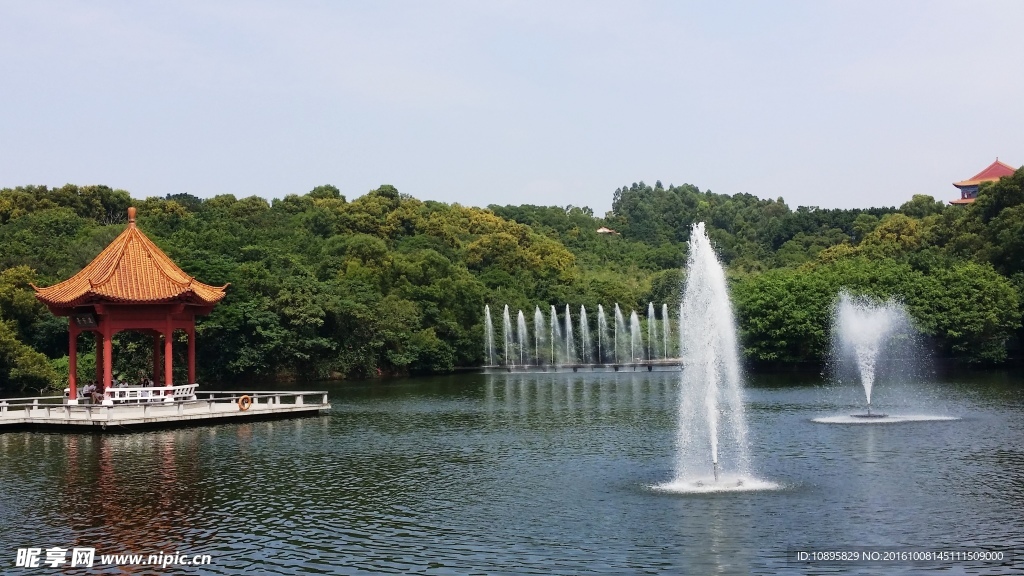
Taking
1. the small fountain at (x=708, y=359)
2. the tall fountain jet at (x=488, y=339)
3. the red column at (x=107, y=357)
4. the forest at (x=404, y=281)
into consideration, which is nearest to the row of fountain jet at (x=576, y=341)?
the tall fountain jet at (x=488, y=339)

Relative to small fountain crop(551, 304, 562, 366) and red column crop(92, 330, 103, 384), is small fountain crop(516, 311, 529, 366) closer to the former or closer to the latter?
small fountain crop(551, 304, 562, 366)

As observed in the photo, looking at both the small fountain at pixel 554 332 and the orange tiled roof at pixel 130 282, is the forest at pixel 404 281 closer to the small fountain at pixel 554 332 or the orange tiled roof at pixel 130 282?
the small fountain at pixel 554 332

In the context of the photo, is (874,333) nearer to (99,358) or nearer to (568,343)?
(568,343)

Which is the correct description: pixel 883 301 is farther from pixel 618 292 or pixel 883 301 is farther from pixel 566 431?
pixel 566 431

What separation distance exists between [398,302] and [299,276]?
7166 millimetres

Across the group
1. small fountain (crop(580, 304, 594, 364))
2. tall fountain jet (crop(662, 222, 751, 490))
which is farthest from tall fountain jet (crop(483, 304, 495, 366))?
tall fountain jet (crop(662, 222, 751, 490))

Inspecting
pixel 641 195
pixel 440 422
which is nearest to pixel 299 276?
pixel 440 422

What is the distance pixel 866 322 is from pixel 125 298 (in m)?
39.5

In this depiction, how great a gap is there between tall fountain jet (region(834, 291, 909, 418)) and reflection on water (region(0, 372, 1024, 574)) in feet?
76.2

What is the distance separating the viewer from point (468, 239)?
92625 mm

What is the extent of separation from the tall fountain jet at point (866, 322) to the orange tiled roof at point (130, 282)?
35.4m

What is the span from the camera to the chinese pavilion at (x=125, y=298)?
32.7 meters

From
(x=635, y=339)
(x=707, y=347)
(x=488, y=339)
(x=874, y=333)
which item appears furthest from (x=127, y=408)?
(x=635, y=339)

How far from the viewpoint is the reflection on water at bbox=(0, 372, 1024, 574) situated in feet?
49.1
